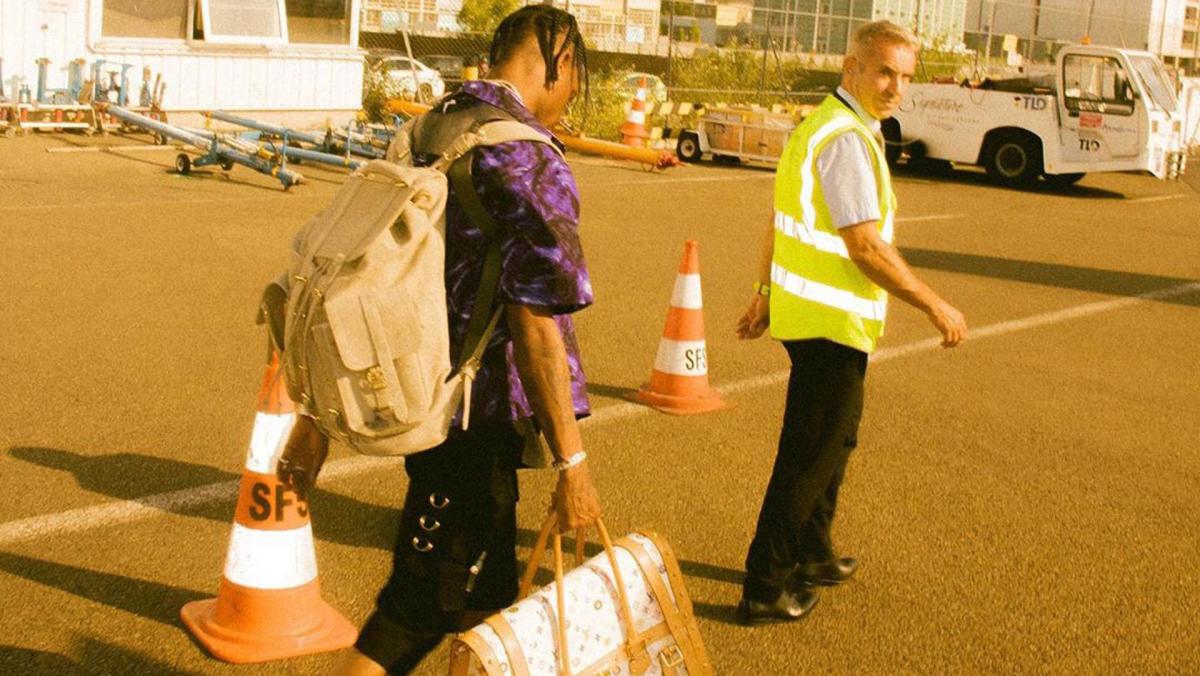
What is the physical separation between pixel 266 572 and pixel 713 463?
265 cm

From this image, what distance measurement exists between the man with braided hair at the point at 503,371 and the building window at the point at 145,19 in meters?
16.8

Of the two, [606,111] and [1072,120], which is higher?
[1072,120]

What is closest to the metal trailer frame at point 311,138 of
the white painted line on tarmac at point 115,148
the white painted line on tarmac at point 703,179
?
the white painted line on tarmac at point 115,148

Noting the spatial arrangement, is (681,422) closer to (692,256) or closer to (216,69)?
(692,256)

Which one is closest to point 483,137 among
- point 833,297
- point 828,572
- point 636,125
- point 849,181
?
point 849,181

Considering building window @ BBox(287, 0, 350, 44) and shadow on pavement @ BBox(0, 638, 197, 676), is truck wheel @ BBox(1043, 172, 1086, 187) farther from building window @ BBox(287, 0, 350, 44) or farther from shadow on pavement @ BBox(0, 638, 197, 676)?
shadow on pavement @ BBox(0, 638, 197, 676)

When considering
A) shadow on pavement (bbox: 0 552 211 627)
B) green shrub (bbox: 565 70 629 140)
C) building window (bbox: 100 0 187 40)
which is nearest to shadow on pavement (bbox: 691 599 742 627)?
shadow on pavement (bbox: 0 552 211 627)

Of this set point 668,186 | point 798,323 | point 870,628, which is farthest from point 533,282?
point 668,186

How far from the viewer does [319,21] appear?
70.8ft

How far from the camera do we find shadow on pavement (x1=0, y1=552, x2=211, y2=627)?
4.74 m

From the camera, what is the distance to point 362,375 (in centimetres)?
295

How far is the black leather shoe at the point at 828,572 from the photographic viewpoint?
5180 millimetres

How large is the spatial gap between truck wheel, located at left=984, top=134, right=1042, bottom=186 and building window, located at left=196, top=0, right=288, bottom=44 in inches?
389

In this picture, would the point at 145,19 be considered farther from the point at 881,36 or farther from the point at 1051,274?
the point at 881,36
